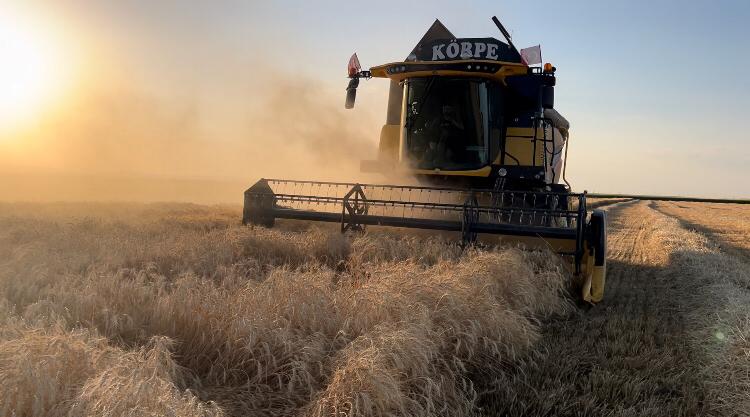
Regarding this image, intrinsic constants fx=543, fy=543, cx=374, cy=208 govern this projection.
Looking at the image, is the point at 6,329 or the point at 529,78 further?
the point at 529,78

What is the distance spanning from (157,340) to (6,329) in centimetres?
67

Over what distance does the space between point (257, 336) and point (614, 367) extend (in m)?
2.21

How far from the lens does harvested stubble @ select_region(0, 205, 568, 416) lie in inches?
83.0

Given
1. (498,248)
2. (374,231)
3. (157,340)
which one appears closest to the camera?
(157,340)

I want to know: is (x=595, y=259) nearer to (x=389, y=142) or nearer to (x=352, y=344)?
(x=352, y=344)

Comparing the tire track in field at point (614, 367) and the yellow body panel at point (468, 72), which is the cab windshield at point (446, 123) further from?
the tire track in field at point (614, 367)

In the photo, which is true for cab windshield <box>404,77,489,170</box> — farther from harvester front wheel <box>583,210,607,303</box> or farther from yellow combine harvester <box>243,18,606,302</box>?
harvester front wheel <box>583,210,607,303</box>

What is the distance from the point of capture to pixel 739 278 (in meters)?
6.88

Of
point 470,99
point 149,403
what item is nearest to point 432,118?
point 470,99

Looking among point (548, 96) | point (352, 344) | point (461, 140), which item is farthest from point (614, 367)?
point (461, 140)

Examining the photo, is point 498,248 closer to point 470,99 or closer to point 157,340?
point 470,99

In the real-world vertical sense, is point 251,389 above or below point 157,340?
below

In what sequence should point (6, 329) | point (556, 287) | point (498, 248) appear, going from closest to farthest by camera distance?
point (6, 329)
point (556, 287)
point (498, 248)

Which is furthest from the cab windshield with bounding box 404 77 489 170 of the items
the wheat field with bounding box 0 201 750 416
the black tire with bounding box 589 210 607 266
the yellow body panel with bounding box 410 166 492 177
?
the wheat field with bounding box 0 201 750 416
